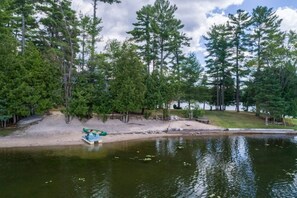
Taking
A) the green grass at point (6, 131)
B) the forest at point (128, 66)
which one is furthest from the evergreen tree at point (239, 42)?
the green grass at point (6, 131)

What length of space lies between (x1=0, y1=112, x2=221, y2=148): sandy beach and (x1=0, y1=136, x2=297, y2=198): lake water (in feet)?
7.56

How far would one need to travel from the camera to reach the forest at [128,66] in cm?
2894

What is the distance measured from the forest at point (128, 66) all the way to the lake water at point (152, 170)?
26.2 ft

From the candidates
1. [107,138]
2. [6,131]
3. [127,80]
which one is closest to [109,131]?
[107,138]

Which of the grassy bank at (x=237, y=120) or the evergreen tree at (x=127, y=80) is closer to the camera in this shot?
the evergreen tree at (x=127, y=80)

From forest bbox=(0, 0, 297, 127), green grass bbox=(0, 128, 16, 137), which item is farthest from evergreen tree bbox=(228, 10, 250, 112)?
green grass bbox=(0, 128, 16, 137)

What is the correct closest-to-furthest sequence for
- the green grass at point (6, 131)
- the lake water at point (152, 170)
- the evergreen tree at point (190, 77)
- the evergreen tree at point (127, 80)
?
the lake water at point (152, 170), the green grass at point (6, 131), the evergreen tree at point (127, 80), the evergreen tree at point (190, 77)

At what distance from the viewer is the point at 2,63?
27516 millimetres

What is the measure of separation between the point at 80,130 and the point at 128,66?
33.0 ft

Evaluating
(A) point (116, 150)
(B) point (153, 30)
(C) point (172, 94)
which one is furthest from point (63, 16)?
(A) point (116, 150)

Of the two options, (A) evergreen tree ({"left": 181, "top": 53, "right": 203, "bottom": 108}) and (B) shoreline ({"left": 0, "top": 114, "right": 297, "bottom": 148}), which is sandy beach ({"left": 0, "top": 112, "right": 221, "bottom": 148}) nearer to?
(B) shoreline ({"left": 0, "top": 114, "right": 297, "bottom": 148})

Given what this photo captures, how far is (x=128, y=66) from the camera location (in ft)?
109

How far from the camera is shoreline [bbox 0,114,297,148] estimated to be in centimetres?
2584

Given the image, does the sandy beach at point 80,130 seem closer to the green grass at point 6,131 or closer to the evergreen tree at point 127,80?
the green grass at point 6,131
